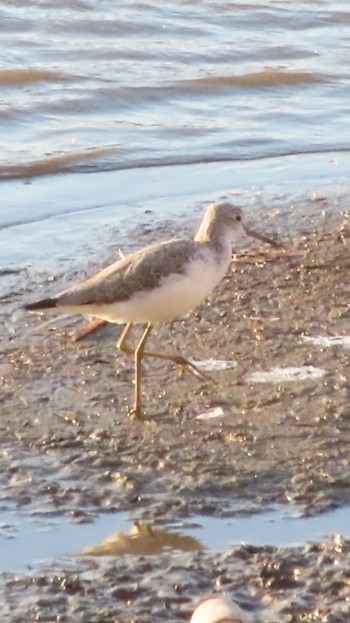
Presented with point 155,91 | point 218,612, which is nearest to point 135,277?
point 218,612

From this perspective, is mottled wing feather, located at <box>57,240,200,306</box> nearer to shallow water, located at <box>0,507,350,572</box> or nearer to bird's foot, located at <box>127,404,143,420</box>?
bird's foot, located at <box>127,404,143,420</box>

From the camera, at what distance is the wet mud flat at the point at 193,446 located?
3.93m

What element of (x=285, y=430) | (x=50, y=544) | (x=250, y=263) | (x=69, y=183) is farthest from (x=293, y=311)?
(x=69, y=183)

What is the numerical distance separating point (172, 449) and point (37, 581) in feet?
3.57

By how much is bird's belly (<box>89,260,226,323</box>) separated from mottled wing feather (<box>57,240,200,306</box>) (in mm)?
25

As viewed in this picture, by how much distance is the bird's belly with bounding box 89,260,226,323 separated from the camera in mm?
5273

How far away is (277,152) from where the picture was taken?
9648 millimetres

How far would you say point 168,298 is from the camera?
208 inches

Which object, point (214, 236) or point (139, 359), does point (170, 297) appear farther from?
point (214, 236)

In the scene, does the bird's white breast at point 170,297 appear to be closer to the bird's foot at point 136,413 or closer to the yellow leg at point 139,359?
the yellow leg at point 139,359

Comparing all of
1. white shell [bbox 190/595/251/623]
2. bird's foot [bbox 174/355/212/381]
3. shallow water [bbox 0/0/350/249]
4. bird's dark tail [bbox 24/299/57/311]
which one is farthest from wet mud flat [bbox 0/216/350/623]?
shallow water [bbox 0/0/350/249]

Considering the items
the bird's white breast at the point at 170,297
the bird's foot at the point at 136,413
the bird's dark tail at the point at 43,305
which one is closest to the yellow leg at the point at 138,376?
the bird's foot at the point at 136,413

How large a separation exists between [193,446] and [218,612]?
1.52m

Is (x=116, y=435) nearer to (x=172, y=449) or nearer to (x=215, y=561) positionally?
(x=172, y=449)
